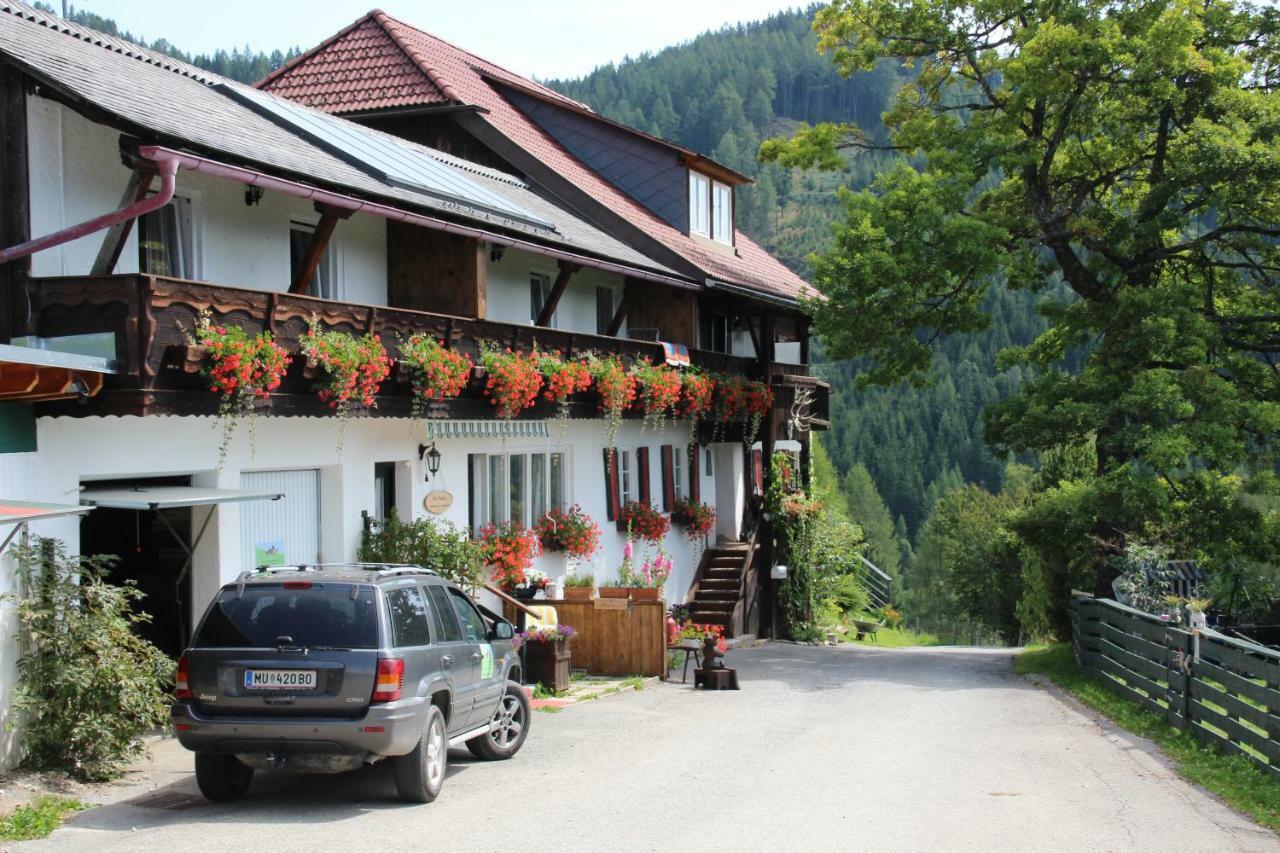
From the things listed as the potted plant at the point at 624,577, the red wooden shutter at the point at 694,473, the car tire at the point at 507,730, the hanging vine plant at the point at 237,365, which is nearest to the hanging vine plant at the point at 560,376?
the potted plant at the point at 624,577

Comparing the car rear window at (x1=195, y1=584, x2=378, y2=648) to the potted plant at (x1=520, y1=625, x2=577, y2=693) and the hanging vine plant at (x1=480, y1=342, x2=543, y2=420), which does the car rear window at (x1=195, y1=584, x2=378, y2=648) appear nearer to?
the potted plant at (x1=520, y1=625, x2=577, y2=693)

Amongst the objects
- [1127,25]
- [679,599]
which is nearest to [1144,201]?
[1127,25]

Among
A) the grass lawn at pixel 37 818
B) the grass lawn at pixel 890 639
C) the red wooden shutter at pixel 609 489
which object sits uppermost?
the red wooden shutter at pixel 609 489

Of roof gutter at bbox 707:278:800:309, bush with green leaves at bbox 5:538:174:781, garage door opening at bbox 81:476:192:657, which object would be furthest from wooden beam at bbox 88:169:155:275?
roof gutter at bbox 707:278:800:309

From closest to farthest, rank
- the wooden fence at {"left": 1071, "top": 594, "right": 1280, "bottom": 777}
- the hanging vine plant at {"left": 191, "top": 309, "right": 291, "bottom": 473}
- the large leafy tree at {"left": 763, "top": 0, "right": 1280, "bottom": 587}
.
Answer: the wooden fence at {"left": 1071, "top": 594, "right": 1280, "bottom": 777}, the hanging vine plant at {"left": 191, "top": 309, "right": 291, "bottom": 473}, the large leafy tree at {"left": 763, "top": 0, "right": 1280, "bottom": 587}

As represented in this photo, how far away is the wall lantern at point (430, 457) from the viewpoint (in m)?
17.5

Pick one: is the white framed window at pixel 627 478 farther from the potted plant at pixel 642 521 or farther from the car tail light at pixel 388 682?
the car tail light at pixel 388 682

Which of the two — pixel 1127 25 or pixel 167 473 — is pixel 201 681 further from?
pixel 1127 25

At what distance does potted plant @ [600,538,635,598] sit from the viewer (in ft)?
65.7

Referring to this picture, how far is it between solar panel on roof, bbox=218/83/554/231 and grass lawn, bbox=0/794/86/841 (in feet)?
27.6

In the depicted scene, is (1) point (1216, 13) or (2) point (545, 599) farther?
(1) point (1216, 13)

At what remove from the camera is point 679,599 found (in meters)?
26.6

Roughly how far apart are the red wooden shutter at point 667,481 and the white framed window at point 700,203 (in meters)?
5.29

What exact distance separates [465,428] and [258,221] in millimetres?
4123
